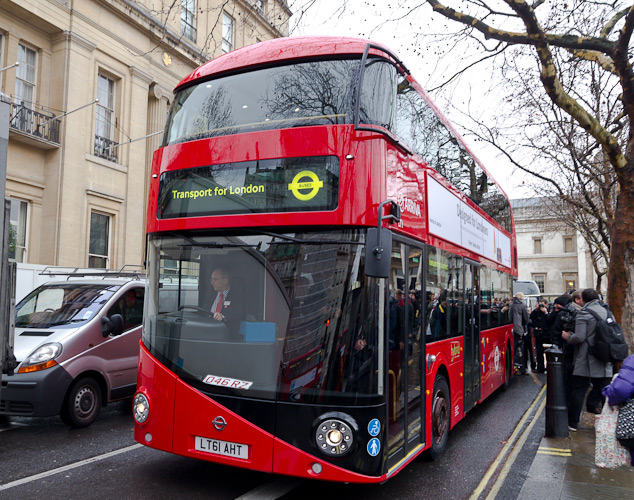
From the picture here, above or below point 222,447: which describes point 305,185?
above

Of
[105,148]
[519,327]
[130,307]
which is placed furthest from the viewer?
[105,148]

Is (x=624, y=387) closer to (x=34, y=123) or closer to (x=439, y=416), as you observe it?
(x=439, y=416)

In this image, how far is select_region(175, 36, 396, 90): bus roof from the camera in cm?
497

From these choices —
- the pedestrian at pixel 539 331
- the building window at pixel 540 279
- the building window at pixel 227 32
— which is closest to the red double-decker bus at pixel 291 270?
the pedestrian at pixel 539 331

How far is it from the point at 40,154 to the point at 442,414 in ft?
57.9

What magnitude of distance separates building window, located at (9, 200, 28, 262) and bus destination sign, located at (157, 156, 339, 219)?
51.8 feet

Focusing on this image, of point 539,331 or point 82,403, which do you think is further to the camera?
point 539,331

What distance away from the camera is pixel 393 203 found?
4.54 m

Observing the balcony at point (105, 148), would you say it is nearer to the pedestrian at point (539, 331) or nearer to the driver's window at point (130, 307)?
the driver's window at point (130, 307)

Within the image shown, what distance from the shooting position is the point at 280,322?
14.3ft

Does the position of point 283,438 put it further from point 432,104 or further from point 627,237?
point 627,237

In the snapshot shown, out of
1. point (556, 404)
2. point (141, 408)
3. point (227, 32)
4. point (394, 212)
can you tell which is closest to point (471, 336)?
point (556, 404)

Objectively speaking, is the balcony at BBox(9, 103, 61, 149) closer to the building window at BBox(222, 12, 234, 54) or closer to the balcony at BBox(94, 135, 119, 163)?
the balcony at BBox(94, 135, 119, 163)

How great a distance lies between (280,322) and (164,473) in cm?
227
